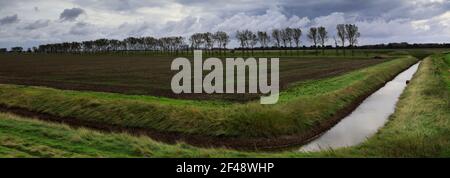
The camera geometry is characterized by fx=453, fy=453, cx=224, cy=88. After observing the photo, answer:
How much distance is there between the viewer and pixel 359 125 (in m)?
30.5

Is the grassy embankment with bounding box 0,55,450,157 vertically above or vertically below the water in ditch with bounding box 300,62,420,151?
above

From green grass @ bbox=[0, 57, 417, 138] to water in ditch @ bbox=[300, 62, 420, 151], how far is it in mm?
1323

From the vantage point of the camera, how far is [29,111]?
35125 millimetres

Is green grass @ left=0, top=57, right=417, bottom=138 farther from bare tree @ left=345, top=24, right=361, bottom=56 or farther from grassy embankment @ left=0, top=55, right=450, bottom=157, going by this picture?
bare tree @ left=345, top=24, right=361, bottom=56

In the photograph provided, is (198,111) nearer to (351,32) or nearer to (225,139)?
(225,139)

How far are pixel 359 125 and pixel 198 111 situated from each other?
10858 mm

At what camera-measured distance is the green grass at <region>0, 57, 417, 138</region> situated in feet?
89.5

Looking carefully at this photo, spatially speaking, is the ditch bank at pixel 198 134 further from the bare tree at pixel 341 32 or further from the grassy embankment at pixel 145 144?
the bare tree at pixel 341 32

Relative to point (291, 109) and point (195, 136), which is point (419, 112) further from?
point (195, 136)

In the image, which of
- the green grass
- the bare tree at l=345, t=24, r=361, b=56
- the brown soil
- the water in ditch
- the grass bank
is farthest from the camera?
the bare tree at l=345, t=24, r=361, b=56

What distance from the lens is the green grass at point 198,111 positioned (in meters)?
27.3

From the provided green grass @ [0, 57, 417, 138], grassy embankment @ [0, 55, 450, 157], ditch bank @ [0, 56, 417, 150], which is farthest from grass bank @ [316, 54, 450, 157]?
green grass @ [0, 57, 417, 138]
